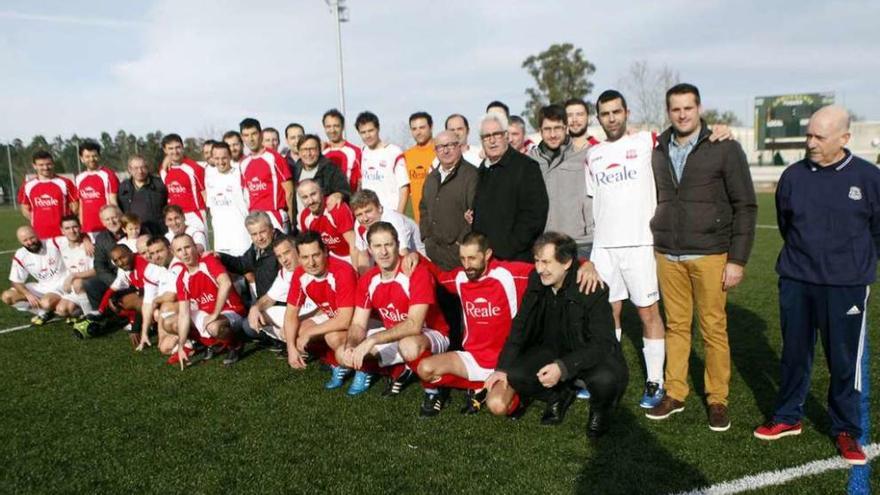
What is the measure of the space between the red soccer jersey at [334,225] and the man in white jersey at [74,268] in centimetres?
356

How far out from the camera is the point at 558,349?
4.25 metres

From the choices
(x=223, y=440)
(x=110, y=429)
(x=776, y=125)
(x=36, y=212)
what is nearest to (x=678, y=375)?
(x=223, y=440)

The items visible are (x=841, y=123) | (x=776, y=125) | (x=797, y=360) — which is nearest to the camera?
(x=841, y=123)

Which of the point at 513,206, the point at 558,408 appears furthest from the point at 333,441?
the point at 513,206

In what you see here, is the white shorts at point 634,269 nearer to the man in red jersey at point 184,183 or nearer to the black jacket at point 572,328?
the black jacket at point 572,328

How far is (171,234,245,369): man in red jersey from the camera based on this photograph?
5.88m

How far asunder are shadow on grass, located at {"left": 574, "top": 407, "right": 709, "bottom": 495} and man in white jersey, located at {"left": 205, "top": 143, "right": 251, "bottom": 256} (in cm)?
498

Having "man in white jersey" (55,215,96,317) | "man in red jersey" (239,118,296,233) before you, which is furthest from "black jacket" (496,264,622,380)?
"man in white jersey" (55,215,96,317)

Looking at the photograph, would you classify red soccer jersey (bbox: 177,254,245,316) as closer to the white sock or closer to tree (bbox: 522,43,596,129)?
the white sock

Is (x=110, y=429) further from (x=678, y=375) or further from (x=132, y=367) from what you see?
(x=678, y=375)

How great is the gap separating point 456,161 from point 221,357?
3181 millimetres

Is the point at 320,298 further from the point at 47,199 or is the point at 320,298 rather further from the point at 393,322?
the point at 47,199

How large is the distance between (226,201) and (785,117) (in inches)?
1751

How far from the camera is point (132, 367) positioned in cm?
584
